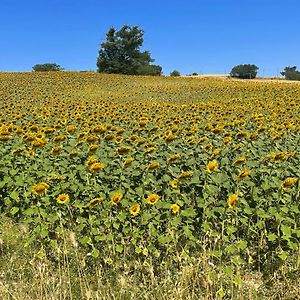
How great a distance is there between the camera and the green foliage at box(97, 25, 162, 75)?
→ 164ft

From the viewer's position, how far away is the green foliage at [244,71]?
189ft

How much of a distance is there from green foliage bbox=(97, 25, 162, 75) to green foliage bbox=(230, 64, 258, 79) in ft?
42.0

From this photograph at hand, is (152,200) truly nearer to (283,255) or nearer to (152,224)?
(152,224)

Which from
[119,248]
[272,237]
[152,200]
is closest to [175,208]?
[152,200]

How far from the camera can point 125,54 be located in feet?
168

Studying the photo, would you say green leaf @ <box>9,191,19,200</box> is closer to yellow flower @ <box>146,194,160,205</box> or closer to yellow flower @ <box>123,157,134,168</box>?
yellow flower @ <box>123,157,134,168</box>

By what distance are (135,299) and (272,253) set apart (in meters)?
1.32

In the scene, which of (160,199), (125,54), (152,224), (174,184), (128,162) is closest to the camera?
(152,224)

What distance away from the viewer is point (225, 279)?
358cm

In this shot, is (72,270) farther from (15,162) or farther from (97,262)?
(15,162)

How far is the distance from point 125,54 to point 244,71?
16914mm

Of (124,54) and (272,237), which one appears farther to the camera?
(124,54)

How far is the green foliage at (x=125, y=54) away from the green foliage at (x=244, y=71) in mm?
12801

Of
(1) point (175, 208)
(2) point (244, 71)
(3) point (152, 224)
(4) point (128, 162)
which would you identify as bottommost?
(2) point (244, 71)
